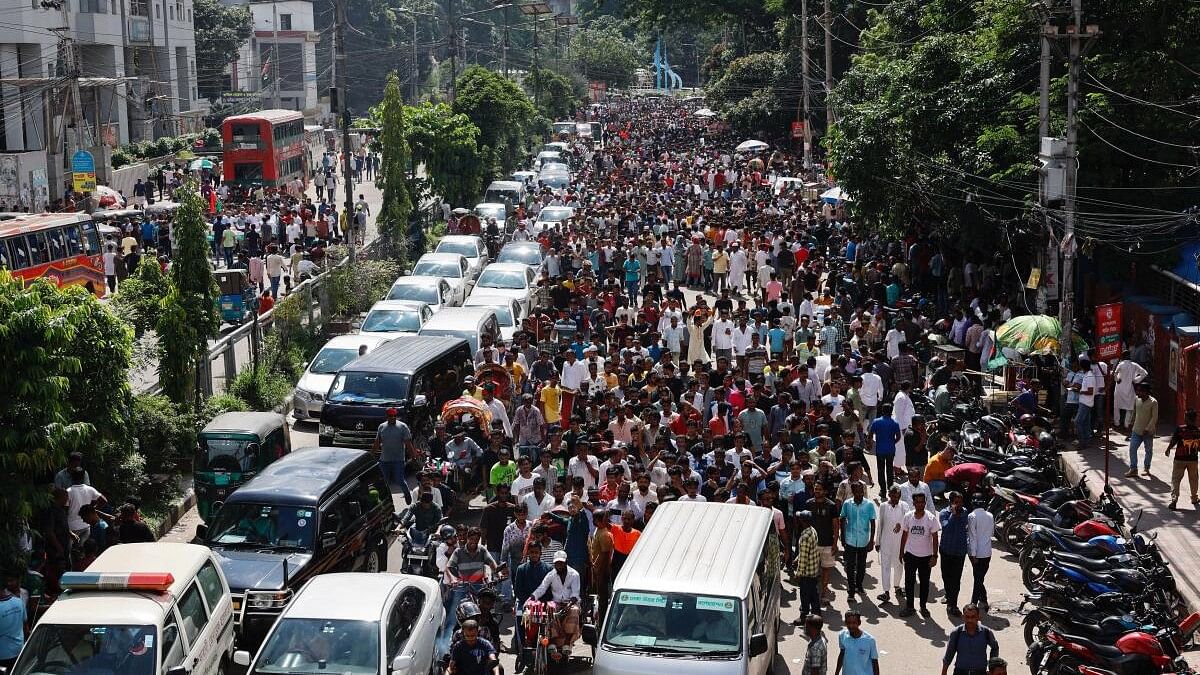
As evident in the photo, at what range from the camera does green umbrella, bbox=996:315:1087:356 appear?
19.3 meters

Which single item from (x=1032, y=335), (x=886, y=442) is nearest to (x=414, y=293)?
(x=1032, y=335)

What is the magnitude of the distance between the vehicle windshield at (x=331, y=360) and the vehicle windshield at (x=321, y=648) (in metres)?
11.4

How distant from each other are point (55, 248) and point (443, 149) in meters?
14.7

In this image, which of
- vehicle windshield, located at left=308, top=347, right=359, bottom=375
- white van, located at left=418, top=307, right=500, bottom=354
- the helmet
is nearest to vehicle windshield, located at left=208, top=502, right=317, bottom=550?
the helmet

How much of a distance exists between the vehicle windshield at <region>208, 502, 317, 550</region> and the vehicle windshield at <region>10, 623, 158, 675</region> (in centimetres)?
291

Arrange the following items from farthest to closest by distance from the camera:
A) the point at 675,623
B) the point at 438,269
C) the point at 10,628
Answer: the point at 438,269, the point at 10,628, the point at 675,623

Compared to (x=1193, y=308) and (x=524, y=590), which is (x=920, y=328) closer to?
(x=1193, y=308)

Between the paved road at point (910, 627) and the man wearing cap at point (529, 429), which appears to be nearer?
the paved road at point (910, 627)

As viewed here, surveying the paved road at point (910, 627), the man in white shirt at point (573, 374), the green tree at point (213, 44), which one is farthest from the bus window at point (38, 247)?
the green tree at point (213, 44)

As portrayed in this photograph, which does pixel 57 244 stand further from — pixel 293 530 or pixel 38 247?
pixel 293 530

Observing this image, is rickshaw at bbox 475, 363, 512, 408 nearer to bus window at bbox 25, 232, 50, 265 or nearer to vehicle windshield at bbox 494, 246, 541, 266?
vehicle windshield at bbox 494, 246, 541, 266

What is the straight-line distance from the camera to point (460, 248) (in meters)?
33.2

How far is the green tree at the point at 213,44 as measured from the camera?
291 feet

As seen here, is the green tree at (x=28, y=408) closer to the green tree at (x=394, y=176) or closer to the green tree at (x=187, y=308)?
the green tree at (x=187, y=308)
